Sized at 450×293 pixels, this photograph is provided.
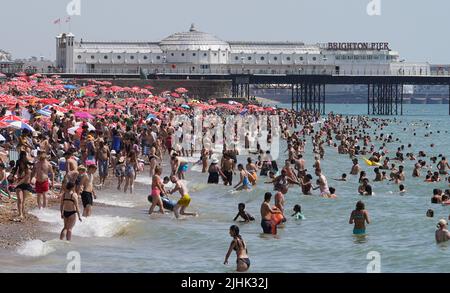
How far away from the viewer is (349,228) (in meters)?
23.6

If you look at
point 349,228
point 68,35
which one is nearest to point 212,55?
point 68,35

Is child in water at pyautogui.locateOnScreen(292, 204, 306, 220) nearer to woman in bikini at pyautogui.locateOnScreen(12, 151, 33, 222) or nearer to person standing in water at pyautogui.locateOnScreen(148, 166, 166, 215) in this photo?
person standing in water at pyautogui.locateOnScreen(148, 166, 166, 215)

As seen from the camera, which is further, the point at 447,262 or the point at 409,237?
the point at 409,237

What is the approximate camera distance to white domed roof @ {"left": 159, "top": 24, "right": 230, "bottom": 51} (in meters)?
118

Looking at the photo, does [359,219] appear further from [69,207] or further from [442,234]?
[69,207]

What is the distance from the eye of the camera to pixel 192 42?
388 feet

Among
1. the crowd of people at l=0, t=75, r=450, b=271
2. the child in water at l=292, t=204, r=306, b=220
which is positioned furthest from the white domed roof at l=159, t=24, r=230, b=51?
the child in water at l=292, t=204, r=306, b=220

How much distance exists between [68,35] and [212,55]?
15.3m

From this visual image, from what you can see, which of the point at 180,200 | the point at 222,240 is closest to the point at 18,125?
the point at 180,200

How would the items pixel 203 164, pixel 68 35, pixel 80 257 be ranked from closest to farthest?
pixel 80 257
pixel 203 164
pixel 68 35

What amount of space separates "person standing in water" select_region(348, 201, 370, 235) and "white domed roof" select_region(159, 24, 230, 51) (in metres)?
95.6

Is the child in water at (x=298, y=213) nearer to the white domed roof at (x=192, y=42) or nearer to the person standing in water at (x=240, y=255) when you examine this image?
the person standing in water at (x=240, y=255)
